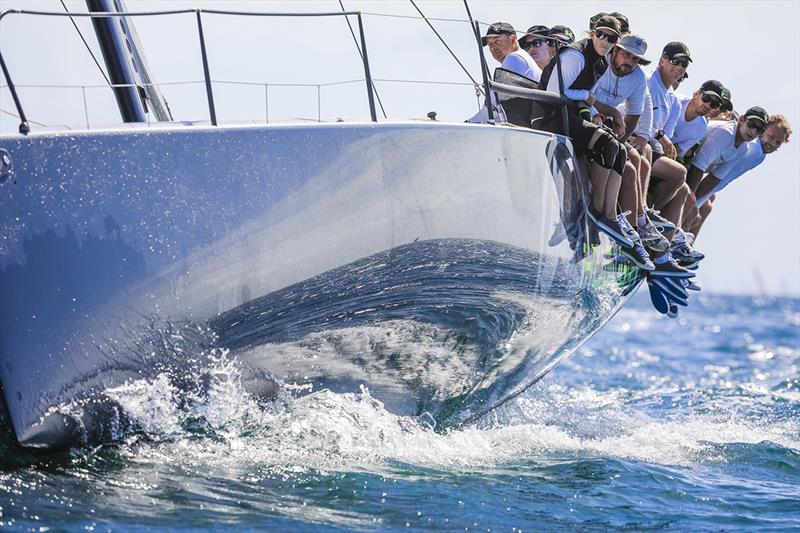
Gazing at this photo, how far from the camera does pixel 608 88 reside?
6902mm

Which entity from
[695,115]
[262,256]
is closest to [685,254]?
[695,115]

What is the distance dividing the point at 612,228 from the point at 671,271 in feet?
2.80

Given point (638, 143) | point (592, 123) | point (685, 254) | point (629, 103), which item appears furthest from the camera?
point (685, 254)

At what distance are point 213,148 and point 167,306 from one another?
0.71 m

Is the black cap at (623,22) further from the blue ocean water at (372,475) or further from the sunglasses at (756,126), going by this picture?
the blue ocean water at (372,475)

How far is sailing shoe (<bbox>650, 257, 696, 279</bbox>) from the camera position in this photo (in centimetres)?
759

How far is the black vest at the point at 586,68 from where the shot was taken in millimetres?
6805

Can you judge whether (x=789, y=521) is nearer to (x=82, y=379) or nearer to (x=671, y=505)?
(x=671, y=505)

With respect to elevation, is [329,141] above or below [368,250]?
above

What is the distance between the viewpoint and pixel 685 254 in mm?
7863

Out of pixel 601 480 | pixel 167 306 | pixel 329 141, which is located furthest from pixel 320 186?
pixel 601 480

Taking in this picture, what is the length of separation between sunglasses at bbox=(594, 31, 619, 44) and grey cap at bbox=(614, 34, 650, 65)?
0.13 ft

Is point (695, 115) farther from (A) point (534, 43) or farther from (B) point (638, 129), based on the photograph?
(A) point (534, 43)

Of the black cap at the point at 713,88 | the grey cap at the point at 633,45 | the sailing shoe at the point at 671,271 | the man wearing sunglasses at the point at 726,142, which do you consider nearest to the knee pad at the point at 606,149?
the grey cap at the point at 633,45
